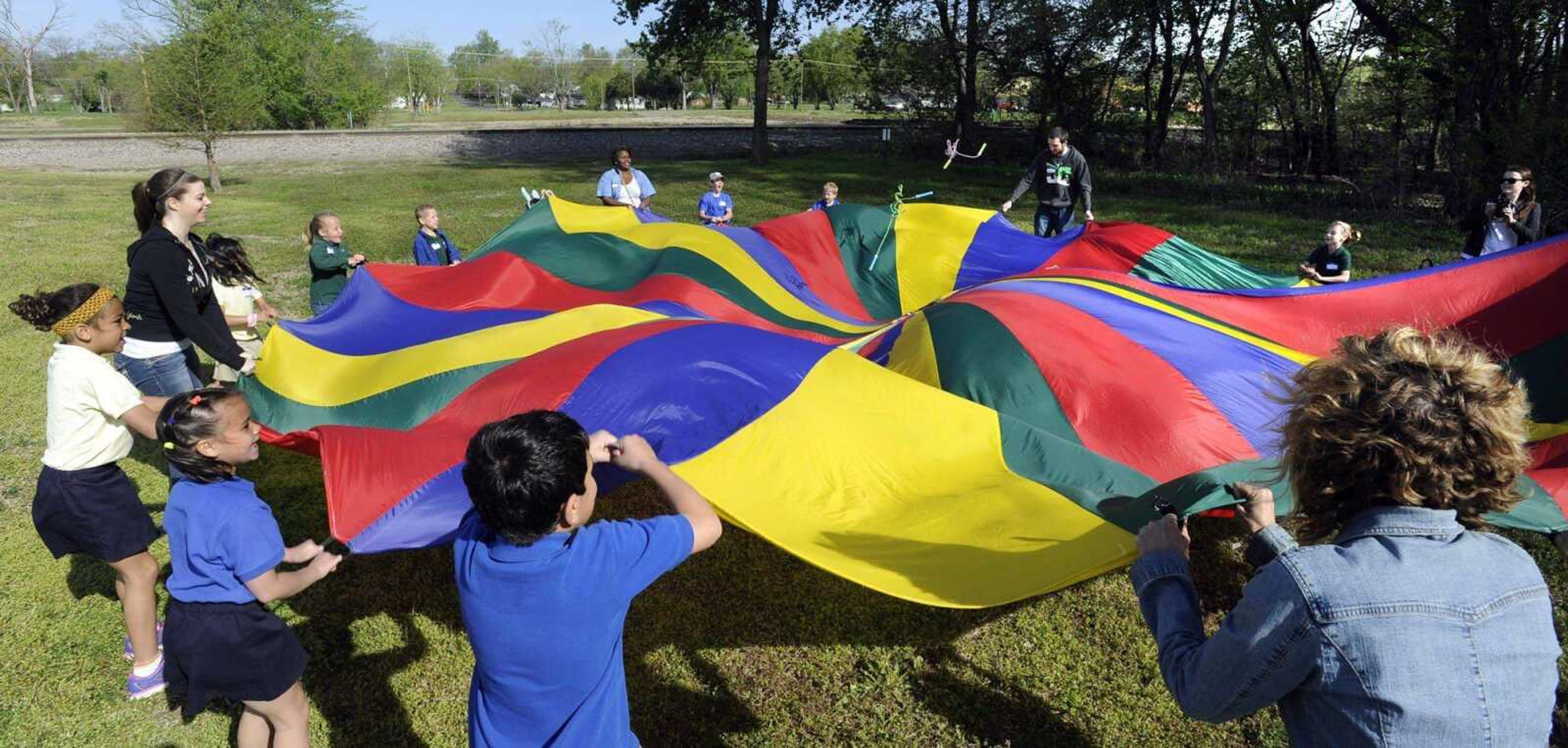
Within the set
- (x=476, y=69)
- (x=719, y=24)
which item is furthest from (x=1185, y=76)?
(x=476, y=69)

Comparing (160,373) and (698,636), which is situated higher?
(160,373)

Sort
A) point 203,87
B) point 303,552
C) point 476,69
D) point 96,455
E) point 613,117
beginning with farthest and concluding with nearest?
point 476,69, point 613,117, point 203,87, point 96,455, point 303,552

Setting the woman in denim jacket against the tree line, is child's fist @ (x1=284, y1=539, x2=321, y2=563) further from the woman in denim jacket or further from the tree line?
the tree line

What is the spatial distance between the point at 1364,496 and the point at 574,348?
114 inches

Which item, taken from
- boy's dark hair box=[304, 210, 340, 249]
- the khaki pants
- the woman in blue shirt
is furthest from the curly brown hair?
the woman in blue shirt

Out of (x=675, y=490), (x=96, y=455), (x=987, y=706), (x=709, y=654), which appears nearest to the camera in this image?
(x=675, y=490)

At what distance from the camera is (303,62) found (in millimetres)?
37281

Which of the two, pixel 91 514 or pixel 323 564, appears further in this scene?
pixel 91 514

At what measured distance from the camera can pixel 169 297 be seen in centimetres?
342

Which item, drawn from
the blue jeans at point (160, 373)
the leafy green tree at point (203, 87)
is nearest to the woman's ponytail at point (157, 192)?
the blue jeans at point (160, 373)

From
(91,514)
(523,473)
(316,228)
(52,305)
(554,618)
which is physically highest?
(316,228)

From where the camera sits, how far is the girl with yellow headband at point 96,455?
291 centimetres

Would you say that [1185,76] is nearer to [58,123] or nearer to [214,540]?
[214,540]

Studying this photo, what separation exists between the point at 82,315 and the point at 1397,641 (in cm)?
354
